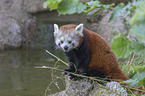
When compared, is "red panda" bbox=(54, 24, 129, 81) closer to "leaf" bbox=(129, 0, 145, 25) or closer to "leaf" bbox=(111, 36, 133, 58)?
"leaf" bbox=(111, 36, 133, 58)

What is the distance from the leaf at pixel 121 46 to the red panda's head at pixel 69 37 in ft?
4.28

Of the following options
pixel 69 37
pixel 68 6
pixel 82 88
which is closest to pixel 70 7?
pixel 68 6

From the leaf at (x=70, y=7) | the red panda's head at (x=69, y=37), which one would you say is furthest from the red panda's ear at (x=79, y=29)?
the leaf at (x=70, y=7)

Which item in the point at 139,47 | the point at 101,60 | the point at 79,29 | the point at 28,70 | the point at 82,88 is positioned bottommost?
the point at 28,70

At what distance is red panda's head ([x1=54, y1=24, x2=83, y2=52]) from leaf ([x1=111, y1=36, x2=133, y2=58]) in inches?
51.3

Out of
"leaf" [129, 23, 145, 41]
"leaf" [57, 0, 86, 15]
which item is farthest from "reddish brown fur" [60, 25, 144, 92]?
"leaf" [129, 23, 145, 41]

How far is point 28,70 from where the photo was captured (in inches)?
189

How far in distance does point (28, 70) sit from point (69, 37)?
2.63 metres

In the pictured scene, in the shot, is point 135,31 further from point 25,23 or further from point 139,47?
point 25,23

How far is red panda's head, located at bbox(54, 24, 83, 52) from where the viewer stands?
246 centimetres

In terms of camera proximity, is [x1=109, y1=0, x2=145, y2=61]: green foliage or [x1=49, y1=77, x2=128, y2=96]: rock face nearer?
[x1=109, y1=0, x2=145, y2=61]: green foliage

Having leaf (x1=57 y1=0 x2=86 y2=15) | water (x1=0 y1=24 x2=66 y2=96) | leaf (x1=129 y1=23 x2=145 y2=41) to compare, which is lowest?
water (x1=0 y1=24 x2=66 y2=96)

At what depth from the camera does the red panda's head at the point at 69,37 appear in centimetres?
246

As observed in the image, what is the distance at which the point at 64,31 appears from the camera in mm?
2494
